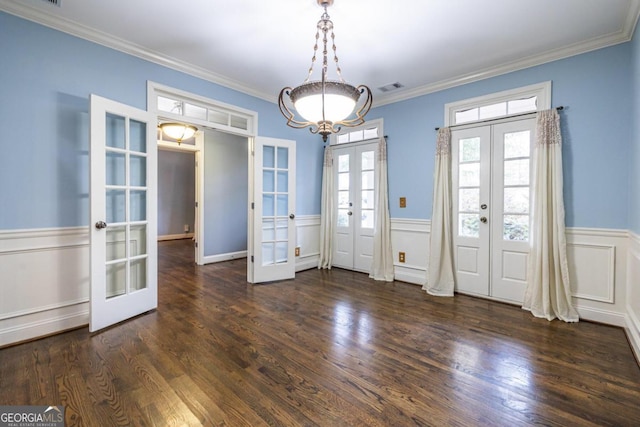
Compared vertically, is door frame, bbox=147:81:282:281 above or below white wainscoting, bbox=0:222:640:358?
above

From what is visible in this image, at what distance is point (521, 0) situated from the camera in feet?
7.23

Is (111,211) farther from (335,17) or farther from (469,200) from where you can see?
(469,200)

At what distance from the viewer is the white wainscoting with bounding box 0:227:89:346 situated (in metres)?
2.27

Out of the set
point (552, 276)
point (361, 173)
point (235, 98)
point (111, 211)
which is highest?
point (235, 98)

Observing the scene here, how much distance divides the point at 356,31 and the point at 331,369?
280 cm

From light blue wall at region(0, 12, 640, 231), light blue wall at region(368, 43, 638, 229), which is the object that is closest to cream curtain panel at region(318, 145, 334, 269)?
light blue wall at region(0, 12, 640, 231)

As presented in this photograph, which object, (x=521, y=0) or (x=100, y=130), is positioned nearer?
(x=521, y=0)

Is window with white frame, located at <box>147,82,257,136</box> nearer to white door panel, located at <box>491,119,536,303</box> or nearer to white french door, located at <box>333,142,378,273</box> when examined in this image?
white french door, located at <box>333,142,378,273</box>

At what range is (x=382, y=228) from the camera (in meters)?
4.22

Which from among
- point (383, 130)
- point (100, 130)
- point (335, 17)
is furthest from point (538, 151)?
point (100, 130)

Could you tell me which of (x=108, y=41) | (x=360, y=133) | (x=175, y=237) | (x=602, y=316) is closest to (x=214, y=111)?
(x=108, y=41)

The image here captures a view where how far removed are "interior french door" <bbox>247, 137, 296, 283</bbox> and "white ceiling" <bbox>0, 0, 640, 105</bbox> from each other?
1090mm

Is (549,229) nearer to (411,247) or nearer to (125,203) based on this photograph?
(411,247)

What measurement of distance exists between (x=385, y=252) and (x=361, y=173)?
128 centimetres
